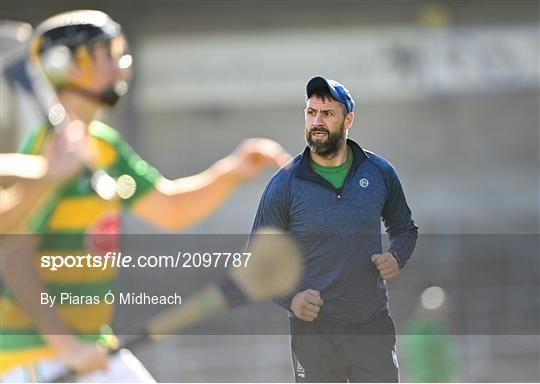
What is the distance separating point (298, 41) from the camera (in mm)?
11930

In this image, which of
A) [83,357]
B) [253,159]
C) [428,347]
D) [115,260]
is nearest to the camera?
[83,357]

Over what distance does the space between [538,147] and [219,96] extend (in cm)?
339

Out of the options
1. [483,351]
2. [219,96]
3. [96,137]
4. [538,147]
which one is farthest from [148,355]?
[96,137]

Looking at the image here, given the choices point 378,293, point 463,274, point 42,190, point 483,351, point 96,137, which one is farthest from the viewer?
point 463,274

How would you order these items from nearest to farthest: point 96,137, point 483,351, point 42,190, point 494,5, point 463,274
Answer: point 42,190
point 96,137
point 483,351
point 463,274
point 494,5

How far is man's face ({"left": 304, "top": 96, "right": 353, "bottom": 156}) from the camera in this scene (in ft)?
8.07

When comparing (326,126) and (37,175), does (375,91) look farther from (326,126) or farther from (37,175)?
(37,175)

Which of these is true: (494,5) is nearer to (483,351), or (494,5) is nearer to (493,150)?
(493,150)

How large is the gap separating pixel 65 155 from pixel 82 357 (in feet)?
2.32

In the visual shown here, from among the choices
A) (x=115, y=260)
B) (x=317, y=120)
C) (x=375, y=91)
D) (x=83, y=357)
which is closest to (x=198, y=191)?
(x=115, y=260)

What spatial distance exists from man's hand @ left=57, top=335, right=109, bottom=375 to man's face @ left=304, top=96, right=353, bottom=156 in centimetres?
76

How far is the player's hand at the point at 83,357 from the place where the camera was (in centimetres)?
274

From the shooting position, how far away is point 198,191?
3.21 metres

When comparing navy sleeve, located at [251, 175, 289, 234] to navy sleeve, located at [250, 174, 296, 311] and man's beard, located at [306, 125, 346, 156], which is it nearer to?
navy sleeve, located at [250, 174, 296, 311]
